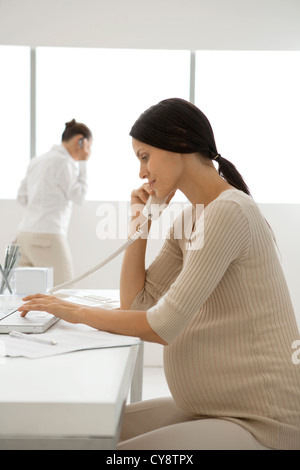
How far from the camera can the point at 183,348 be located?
1.05 m

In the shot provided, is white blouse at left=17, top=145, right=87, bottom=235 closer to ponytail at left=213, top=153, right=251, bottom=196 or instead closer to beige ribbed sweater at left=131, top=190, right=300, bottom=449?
ponytail at left=213, top=153, right=251, bottom=196

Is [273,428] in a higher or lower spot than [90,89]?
lower

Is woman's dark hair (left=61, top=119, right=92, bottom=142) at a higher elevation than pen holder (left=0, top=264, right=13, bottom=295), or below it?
higher

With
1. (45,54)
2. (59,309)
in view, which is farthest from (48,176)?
(59,309)

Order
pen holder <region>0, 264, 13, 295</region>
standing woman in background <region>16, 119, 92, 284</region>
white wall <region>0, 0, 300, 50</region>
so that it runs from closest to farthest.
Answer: pen holder <region>0, 264, 13, 295</region>
standing woman in background <region>16, 119, 92, 284</region>
white wall <region>0, 0, 300, 50</region>

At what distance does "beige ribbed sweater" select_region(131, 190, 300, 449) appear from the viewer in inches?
37.3

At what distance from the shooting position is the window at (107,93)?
343 cm

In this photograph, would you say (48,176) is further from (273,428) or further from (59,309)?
(273,428)

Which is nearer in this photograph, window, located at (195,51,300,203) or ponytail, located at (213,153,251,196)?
ponytail, located at (213,153,251,196)

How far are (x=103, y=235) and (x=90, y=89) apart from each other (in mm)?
957

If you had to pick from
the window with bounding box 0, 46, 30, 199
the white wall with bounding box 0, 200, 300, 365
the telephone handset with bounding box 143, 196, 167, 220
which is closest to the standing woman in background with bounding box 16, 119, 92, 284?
the white wall with bounding box 0, 200, 300, 365

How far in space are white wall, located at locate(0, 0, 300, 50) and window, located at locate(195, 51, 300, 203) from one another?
0.34ft

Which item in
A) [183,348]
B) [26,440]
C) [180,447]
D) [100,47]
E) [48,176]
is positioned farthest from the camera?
[100,47]

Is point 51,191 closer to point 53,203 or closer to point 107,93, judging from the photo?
point 53,203
